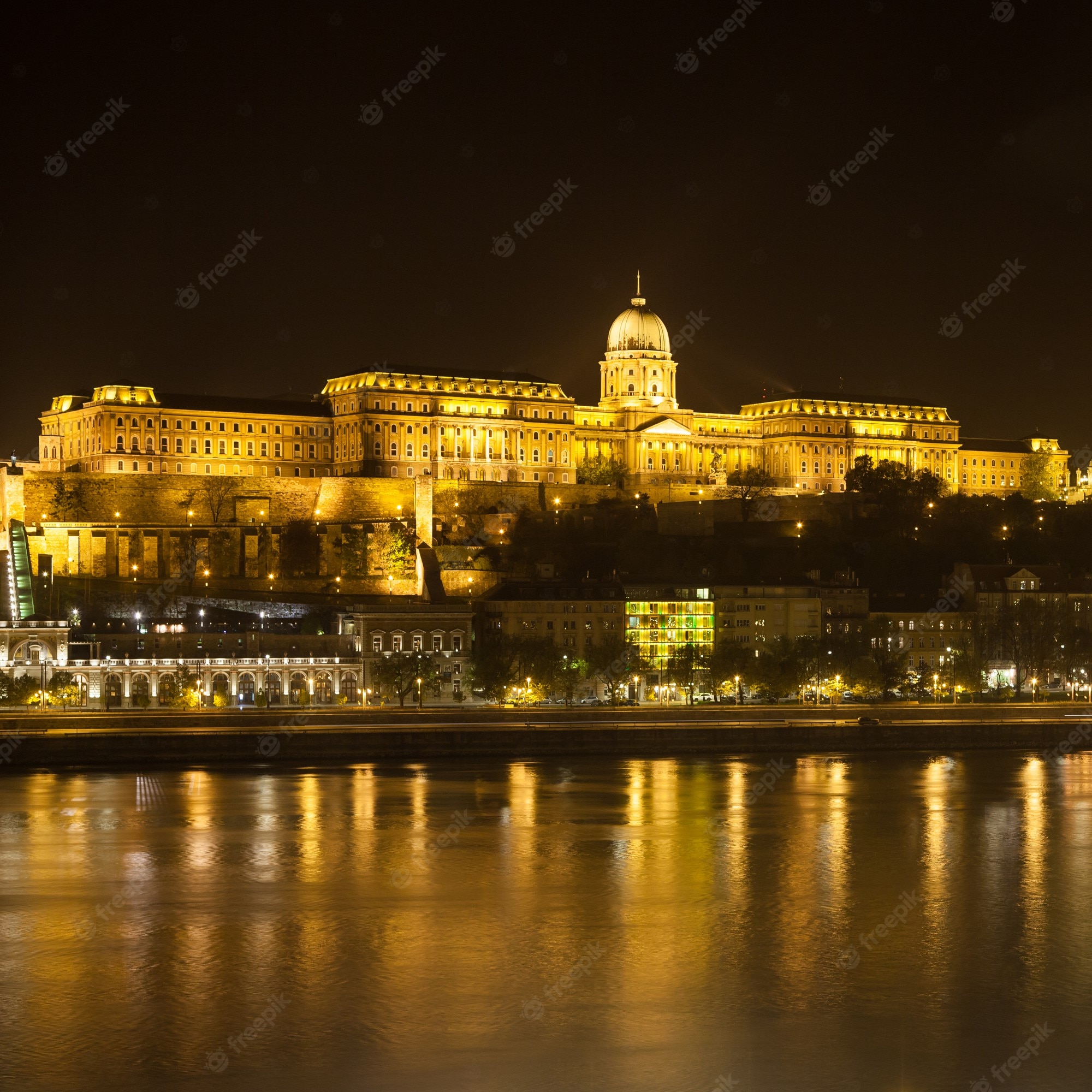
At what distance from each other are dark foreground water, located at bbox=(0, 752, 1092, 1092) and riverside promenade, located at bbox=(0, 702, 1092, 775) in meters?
3.99

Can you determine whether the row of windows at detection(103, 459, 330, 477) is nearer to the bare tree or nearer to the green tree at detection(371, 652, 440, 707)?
the bare tree

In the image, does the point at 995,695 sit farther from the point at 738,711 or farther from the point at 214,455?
the point at 214,455

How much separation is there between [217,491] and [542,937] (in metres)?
50.3

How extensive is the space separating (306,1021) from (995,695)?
121ft

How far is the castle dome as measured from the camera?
9694 centimetres

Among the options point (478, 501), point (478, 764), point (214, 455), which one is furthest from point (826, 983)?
point (214, 455)

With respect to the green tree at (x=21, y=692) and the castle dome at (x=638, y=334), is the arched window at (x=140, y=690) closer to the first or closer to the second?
the green tree at (x=21, y=692)

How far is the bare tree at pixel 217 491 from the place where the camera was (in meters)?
71.7

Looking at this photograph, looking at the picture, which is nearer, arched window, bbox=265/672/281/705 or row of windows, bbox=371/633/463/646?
arched window, bbox=265/672/281/705

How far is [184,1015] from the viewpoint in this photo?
792 inches

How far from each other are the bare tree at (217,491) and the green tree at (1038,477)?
38.0 m

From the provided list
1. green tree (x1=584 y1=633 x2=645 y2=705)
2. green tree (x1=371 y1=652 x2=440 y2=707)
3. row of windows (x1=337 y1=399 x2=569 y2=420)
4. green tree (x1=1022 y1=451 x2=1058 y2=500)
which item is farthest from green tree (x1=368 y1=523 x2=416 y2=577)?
green tree (x1=1022 y1=451 x2=1058 y2=500)

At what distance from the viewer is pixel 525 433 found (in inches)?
3361

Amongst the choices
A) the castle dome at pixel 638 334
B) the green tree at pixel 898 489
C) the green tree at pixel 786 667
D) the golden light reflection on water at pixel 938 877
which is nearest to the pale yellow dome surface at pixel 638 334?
the castle dome at pixel 638 334
